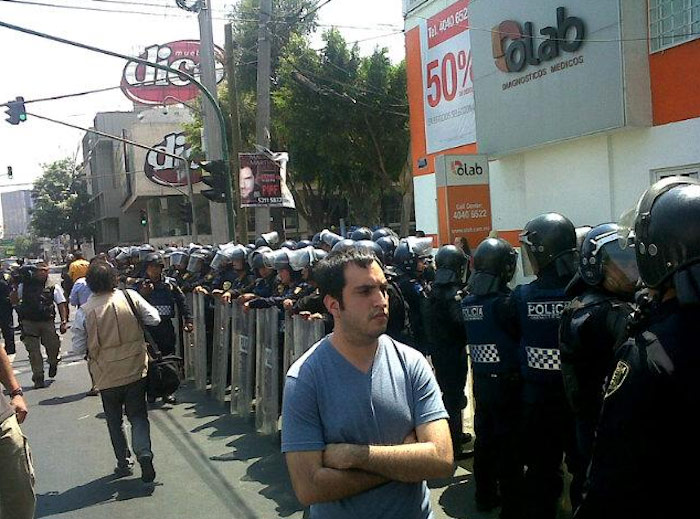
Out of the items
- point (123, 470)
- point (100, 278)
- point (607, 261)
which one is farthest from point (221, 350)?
point (607, 261)

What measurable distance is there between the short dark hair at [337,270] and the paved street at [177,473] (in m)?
3.07

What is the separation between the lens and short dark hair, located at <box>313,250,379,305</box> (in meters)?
2.51

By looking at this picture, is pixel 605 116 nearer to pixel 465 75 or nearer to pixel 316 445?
pixel 465 75

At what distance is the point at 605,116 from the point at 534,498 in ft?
27.1

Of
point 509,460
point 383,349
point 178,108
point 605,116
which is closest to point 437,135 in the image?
point 605,116

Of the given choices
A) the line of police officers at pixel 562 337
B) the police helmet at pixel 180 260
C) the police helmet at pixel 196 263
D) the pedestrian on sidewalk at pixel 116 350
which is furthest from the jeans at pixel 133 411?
the police helmet at pixel 180 260

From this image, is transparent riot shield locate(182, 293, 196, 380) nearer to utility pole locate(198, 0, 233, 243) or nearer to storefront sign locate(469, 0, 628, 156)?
utility pole locate(198, 0, 233, 243)

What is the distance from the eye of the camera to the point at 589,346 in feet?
11.0

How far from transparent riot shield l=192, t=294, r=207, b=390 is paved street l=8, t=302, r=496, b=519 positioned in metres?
0.75

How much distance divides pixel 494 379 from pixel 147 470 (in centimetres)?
309

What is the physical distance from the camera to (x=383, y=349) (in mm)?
2521

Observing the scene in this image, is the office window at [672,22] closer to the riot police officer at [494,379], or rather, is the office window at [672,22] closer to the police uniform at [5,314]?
the riot police officer at [494,379]

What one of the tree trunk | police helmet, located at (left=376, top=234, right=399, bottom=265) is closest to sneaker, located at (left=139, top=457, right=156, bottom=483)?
police helmet, located at (left=376, top=234, right=399, bottom=265)

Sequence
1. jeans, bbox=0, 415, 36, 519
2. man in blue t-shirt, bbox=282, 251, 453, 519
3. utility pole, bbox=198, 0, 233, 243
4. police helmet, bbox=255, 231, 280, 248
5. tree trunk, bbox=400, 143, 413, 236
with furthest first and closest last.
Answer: tree trunk, bbox=400, 143, 413, 236
utility pole, bbox=198, 0, 233, 243
police helmet, bbox=255, 231, 280, 248
jeans, bbox=0, 415, 36, 519
man in blue t-shirt, bbox=282, 251, 453, 519
